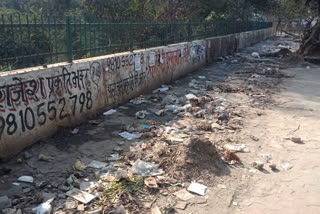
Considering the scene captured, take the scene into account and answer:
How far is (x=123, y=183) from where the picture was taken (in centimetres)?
369

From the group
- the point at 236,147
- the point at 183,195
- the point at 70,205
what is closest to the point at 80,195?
the point at 70,205

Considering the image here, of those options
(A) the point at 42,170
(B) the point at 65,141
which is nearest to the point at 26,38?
(B) the point at 65,141

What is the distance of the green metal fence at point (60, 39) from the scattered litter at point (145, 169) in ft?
7.86

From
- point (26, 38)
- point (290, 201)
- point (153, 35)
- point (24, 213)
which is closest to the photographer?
point (24, 213)

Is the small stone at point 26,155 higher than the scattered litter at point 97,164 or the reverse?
higher

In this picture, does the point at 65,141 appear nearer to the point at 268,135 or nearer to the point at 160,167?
the point at 160,167

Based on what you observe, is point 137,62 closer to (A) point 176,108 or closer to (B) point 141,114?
(A) point 176,108

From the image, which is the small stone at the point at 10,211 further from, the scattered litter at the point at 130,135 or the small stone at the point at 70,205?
the scattered litter at the point at 130,135

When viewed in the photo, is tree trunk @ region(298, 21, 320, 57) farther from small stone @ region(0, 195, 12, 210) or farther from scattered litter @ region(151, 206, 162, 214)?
small stone @ region(0, 195, 12, 210)

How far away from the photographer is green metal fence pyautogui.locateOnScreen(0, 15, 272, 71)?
4.38 meters

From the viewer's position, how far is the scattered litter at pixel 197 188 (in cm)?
364

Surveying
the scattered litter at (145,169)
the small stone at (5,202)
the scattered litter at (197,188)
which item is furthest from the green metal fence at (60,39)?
the scattered litter at (197,188)

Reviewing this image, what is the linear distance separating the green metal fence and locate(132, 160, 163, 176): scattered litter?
2396mm

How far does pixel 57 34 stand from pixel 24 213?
319 cm
